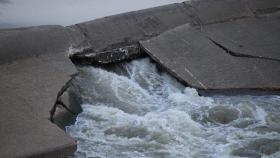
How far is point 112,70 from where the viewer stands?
3.79 meters

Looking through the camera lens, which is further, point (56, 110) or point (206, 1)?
point (206, 1)

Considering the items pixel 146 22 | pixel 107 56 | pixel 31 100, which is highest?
pixel 146 22

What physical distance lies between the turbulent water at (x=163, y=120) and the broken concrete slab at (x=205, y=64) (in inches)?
4.8

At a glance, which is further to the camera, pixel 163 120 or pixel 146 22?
pixel 146 22

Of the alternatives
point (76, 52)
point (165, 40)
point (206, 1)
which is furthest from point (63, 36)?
point (206, 1)

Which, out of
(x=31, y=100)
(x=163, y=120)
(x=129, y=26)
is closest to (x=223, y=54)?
(x=129, y=26)

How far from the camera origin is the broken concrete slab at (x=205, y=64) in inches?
137

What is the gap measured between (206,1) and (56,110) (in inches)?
99.2

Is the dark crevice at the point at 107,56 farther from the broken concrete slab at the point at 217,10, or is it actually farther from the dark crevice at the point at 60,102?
the broken concrete slab at the point at 217,10

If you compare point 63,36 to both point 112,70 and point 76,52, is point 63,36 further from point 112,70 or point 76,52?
point 112,70

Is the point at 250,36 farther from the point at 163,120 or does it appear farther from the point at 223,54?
the point at 163,120

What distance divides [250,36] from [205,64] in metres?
0.81

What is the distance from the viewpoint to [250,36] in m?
4.22

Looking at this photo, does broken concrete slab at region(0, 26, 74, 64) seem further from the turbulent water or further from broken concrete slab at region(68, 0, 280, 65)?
the turbulent water
